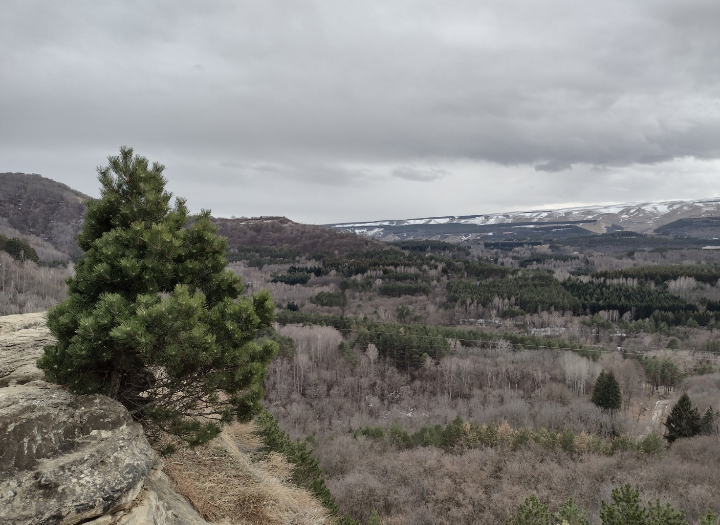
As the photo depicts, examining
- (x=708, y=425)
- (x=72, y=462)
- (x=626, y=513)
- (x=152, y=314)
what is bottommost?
(x=708, y=425)

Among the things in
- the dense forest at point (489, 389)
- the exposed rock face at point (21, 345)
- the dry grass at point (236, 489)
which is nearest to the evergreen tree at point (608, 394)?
the dense forest at point (489, 389)

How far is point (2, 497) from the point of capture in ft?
22.3

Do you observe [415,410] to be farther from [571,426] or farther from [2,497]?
[2,497]

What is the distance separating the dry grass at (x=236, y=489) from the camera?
12148 mm

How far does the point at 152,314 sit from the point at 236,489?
8203 millimetres

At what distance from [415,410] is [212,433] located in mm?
66788

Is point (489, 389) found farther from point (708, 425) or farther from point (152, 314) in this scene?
point (152, 314)

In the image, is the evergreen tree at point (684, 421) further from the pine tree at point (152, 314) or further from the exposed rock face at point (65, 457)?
the exposed rock face at point (65, 457)

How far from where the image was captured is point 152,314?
7891 mm

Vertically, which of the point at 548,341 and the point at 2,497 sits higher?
the point at 2,497

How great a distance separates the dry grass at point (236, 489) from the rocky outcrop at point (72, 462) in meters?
2.83

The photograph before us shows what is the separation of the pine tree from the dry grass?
2933 mm

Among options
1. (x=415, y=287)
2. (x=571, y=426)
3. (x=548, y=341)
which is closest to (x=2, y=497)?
(x=571, y=426)

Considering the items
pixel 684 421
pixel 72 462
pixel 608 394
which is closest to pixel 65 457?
pixel 72 462
